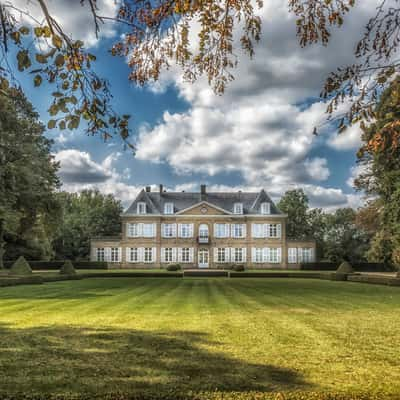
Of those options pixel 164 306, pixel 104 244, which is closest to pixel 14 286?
pixel 164 306

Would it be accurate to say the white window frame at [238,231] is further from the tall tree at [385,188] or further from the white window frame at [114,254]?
the tall tree at [385,188]

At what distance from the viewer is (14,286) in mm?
20938

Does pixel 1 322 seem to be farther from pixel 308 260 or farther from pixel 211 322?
pixel 308 260

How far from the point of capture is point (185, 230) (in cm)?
4834

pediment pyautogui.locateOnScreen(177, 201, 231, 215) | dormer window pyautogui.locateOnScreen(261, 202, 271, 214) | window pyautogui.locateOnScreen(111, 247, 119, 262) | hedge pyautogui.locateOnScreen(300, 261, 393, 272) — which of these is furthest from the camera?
dormer window pyautogui.locateOnScreen(261, 202, 271, 214)

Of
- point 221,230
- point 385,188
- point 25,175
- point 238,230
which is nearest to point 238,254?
point 238,230

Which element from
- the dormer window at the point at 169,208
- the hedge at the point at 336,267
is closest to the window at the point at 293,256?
the hedge at the point at 336,267

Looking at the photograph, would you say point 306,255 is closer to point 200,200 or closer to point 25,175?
point 200,200

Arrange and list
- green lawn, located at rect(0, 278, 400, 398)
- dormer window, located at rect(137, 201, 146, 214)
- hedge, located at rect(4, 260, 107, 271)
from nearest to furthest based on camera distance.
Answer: green lawn, located at rect(0, 278, 400, 398) < hedge, located at rect(4, 260, 107, 271) < dormer window, located at rect(137, 201, 146, 214)

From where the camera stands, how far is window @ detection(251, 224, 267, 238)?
158 feet

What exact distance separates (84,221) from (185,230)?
13.9 metres

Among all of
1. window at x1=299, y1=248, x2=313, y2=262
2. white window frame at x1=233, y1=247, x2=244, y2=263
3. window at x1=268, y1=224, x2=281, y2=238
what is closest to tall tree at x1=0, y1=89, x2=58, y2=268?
white window frame at x1=233, y1=247, x2=244, y2=263

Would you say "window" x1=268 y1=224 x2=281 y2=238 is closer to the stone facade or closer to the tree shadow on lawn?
the stone facade

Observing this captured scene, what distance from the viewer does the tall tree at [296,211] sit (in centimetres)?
5819
